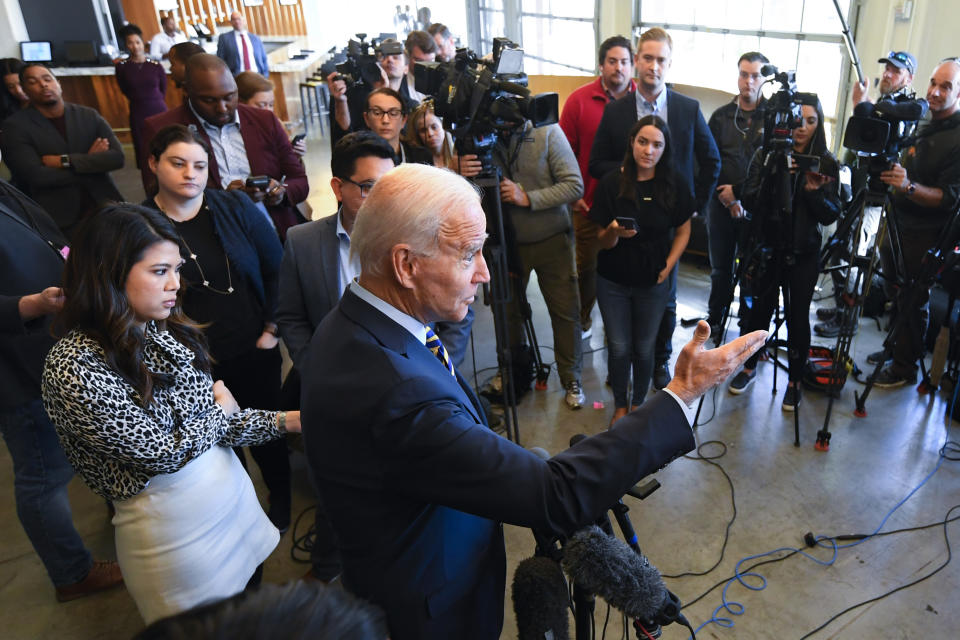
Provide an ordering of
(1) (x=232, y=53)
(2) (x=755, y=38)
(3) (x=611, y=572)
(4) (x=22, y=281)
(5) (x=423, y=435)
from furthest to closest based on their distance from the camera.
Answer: (1) (x=232, y=53) < (2) (x=755, y=38) < (4) (x=22, y=281) < (3) (x=611, y=572) < (5) (x=423, y=435)

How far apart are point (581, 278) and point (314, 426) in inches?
126

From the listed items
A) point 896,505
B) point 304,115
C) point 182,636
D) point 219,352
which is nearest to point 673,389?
point 182,636

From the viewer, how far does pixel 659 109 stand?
3.63m

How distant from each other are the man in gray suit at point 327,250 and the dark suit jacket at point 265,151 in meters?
0.98

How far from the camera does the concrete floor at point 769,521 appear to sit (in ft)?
7.89

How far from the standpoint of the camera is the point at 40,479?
7.62 ft

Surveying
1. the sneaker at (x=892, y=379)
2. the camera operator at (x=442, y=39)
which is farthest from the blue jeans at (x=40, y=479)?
the camera operator at (x=442, y=39)

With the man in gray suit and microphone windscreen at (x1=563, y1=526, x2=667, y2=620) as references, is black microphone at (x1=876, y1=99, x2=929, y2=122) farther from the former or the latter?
microphone windscreen at (x1=563, y1=526, x2=667, y2=620)

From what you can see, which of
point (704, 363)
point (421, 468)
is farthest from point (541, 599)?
point (704, 363)

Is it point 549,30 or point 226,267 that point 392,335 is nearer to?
point 226,267

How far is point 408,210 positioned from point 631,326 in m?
2.27

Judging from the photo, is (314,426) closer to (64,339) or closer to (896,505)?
(64,339)

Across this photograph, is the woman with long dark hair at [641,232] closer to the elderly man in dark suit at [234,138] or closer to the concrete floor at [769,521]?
the concrete floor at [769,521]

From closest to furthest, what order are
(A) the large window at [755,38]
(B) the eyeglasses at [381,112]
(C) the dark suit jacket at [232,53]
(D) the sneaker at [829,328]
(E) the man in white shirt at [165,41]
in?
(B) the eyeglasses at [381,112] → (D) the sneaker at [829,328] → (A) the large window at [755,38] → (C) the dark suit jacket at [232,53] → (E) the man in white shirt at [165,41]
